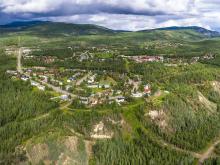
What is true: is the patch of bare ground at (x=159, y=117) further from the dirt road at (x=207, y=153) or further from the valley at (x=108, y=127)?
the dirt road at (x=207, y=153)

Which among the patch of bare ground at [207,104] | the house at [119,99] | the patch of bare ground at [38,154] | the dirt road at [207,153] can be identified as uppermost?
the house at [119,99]

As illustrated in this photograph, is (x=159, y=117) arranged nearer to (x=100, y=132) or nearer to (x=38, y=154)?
(x=100, y=132)

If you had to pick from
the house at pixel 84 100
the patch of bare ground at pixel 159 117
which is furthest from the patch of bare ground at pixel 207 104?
the house at pixel 84 100

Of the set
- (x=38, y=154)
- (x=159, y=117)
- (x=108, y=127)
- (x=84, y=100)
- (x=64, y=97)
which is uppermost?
(x=64, y=97)

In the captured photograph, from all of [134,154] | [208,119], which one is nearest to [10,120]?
[134,154]

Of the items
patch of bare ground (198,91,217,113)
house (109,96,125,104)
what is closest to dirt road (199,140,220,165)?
patch of bare ground (198,91,217,113)

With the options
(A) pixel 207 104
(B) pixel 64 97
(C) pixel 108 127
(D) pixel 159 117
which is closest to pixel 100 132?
(C) pixel 108 127

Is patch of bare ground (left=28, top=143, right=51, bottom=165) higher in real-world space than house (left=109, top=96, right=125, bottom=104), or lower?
lower

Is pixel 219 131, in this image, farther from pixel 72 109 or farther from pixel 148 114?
pixel 72 109

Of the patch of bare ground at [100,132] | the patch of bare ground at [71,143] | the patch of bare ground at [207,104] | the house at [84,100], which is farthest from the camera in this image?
the patch of bare ground at [207,104]

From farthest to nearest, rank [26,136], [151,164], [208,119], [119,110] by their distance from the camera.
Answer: [208,119] → [119,110] → [26,136] → [151,164]

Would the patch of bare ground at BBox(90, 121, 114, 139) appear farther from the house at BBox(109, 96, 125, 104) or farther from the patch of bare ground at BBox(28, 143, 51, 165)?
the patch of bare ground at BBox(28, 143, 51, 165)
